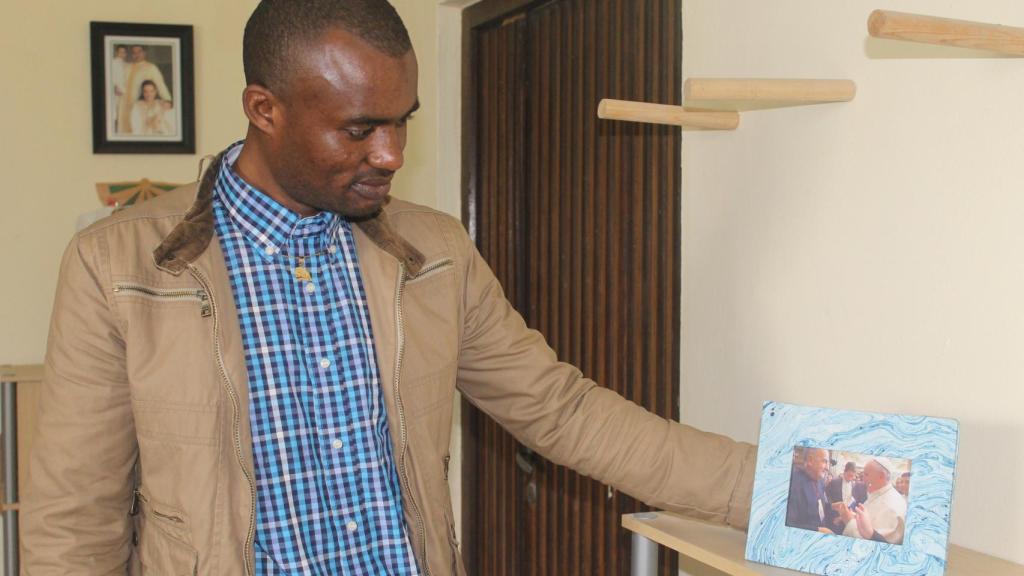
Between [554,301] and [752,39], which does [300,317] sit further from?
[554,301]

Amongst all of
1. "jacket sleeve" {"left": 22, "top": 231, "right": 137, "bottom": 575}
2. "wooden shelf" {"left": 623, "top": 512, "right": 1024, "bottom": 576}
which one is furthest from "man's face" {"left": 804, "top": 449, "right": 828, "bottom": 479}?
"jacket sleeve" {"left": 22, "top": 231, "right": 137, "bottom": 575}

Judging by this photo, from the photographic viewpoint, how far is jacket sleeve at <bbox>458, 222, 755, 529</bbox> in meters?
1.54

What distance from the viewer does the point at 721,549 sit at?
4.64 ft

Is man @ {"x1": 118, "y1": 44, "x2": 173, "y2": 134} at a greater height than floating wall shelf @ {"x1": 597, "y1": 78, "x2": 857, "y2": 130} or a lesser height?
greater

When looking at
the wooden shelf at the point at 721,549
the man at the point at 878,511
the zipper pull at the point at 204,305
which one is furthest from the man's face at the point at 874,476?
the zipper pull at the point at 204,305

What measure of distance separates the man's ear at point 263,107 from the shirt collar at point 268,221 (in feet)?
0.31

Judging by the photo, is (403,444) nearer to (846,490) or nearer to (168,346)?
(168,346)

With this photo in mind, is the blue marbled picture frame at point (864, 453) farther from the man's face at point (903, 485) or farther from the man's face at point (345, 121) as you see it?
the man's face at point (345, 121)

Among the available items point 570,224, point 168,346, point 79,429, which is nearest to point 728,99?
point 168,346

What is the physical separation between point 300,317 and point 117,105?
6.95 feet

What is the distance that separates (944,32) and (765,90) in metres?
0.30

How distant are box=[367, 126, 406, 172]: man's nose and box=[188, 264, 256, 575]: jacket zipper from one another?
268 millimetres

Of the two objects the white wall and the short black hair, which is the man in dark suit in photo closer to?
the white wall

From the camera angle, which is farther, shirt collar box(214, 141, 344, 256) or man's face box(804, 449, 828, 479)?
shirt collar box(214, 141, 344, 256)
